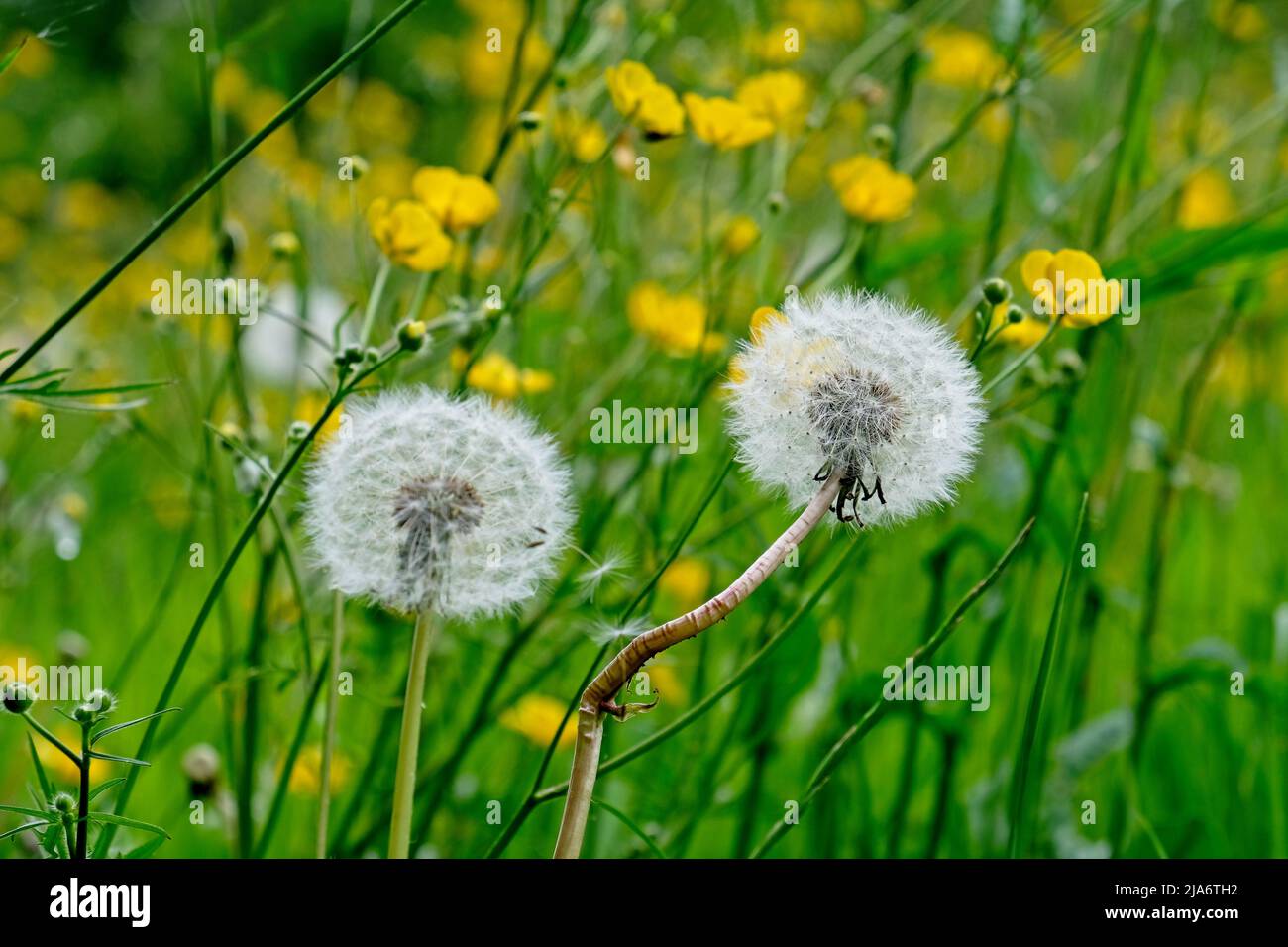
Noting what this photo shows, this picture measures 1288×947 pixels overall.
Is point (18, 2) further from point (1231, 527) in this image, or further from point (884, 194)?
point (1231, 527)

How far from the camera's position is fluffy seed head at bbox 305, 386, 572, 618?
→ 858mm

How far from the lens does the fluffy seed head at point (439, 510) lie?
86 centimetres

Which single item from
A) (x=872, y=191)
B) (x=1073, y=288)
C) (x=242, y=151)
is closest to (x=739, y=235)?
(x=872, y=191)

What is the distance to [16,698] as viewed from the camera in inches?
29.0

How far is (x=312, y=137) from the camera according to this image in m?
3.82

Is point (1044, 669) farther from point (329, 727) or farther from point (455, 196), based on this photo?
point (455, 196)

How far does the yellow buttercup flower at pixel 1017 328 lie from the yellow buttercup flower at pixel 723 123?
36 centimetres

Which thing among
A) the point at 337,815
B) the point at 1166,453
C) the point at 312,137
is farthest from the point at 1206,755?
the point at 312,137

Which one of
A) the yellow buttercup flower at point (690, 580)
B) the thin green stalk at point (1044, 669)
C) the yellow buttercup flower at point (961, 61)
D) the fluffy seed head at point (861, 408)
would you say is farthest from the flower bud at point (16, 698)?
the yellow buttercup flower at point (961, 61)

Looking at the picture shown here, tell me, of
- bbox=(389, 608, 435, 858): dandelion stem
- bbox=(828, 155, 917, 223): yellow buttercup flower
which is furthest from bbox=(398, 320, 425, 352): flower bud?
bbox=(828, 155, 917, 223): yellow buttercup flower

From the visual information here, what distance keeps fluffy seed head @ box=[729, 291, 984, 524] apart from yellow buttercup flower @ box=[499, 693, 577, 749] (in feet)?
2.36

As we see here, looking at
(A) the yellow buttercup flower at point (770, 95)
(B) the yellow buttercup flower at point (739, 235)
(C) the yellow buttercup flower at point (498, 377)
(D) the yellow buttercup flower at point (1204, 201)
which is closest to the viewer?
(C) the yellow buttercup flower at point (498, 377)

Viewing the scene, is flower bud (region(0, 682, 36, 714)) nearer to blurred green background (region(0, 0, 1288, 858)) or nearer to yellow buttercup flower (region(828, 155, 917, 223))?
blurred green background (region(0, 0, 1288, 858))

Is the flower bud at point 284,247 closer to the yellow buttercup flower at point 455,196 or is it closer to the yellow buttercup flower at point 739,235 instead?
the yellow buttercup flower at point 455,196
